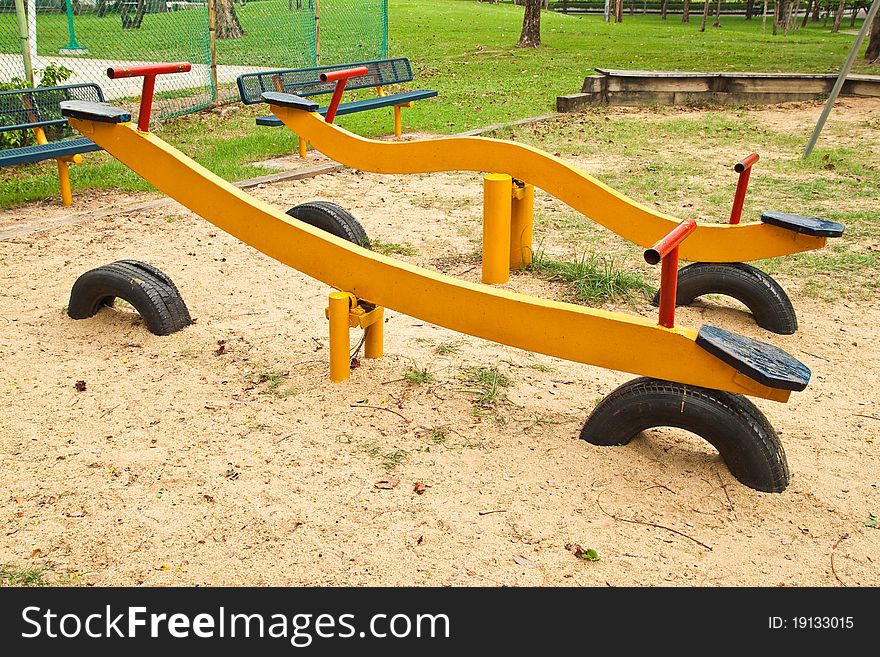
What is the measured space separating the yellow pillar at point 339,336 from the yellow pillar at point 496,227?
1551 mm

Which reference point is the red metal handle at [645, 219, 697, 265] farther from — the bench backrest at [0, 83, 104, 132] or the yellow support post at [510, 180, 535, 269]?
the bench backrest at [0, 83, 104, 132]

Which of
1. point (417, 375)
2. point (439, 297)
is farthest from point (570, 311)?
point (417, 375)

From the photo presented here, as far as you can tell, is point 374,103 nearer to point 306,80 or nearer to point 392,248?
point 306,80

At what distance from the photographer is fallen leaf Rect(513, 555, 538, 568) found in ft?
8.50

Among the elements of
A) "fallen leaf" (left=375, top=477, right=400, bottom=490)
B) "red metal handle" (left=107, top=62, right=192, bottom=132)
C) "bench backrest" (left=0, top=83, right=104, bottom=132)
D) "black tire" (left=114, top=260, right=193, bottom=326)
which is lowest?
"fallen leaf" (left=375, top=477, right=400, bottom=490)

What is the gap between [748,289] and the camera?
4547 millimetres

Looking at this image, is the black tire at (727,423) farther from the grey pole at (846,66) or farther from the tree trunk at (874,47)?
the tree trunk at (874,47)

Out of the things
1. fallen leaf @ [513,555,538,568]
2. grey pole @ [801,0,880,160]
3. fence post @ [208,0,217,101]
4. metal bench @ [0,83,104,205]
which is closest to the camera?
fallen leaf @ [513,555,538,568]

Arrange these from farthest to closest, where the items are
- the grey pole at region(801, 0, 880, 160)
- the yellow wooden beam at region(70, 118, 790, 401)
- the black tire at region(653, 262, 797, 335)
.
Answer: the grey pole at region(801, 0, 880, 160) < the black tire at region(653, 262, 797, 335) < the yellow wooden beam at region(70, 118, 790, 401)

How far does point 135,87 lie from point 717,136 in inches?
353

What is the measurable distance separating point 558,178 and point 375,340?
1555 millimetres

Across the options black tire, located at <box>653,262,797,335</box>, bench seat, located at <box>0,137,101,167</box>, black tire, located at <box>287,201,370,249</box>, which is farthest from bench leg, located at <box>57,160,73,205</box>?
black tire, located at <box>653,262,797,335</box>

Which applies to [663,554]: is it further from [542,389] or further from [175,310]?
[175,310]

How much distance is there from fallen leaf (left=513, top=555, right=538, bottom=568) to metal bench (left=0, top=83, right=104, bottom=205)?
4.98 metres
